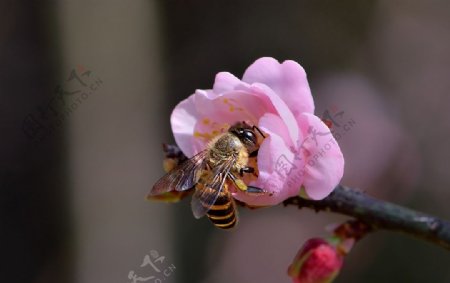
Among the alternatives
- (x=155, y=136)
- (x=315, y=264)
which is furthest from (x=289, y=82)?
(x=155, y=136)

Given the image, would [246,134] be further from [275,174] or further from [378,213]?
[378,213]

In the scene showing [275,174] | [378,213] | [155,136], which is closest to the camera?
[275,174]

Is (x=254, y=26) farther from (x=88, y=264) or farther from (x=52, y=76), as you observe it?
(x=88, y=264)

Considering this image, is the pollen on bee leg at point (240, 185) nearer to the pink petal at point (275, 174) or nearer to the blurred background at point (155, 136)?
the pink petal at point (275, 174)

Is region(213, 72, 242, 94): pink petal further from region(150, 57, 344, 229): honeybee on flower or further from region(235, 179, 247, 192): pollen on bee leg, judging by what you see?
region(235, 179, 247, 192): pollen on bee leg

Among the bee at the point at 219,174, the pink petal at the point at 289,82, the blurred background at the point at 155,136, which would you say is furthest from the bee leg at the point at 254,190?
the blurred background at the point at 155,136

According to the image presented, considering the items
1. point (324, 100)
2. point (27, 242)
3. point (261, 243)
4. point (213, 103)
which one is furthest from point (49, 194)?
point (213, 103)

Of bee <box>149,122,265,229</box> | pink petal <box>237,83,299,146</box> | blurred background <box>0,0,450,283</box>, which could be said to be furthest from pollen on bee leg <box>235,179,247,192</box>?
blurred background <box>0,0,450,283</box>
